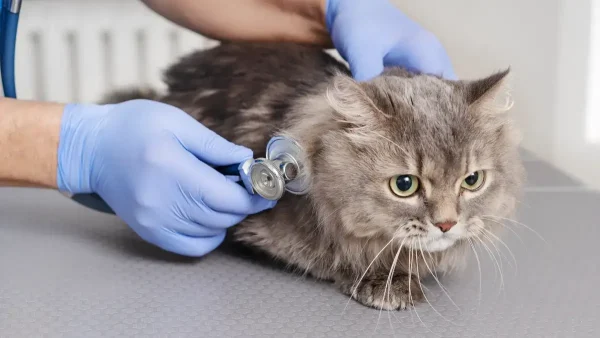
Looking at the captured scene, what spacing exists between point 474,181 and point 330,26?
0.72 meters

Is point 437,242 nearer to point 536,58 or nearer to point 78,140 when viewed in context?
point 78,140

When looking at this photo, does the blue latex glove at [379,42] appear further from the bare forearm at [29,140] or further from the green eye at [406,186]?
the bare forearm at [29,140]

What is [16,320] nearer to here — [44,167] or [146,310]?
[146,310]

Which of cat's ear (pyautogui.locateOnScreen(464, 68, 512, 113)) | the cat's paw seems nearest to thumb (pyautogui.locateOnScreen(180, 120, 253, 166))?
the cat's paw

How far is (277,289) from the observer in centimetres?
133

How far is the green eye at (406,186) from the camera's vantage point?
1.18 meters

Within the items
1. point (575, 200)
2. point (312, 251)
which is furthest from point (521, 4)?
point (312, 251)

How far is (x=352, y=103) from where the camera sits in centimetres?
120

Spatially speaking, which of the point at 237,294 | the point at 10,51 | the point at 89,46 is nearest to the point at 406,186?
the point at 237,294

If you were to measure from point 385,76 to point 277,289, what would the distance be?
43cm

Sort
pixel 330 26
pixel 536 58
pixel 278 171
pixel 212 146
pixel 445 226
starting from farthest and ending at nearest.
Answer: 1. pixel 536 58
2. pixel 330 26
3. pixel 212 146
4. pixel 278 171
5. pixel 445 226

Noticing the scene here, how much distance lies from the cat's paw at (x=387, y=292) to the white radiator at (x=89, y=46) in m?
1.94

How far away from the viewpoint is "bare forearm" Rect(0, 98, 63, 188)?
55.8 inches

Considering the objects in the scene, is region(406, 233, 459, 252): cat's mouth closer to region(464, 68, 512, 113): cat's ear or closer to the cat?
the cat
